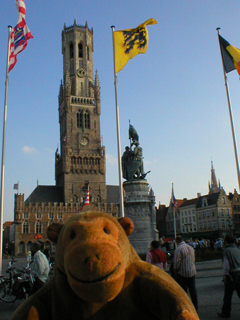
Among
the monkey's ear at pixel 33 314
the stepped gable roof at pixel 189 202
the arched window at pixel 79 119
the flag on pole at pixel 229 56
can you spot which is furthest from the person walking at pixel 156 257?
the stepped gable roof at pixel 189 202

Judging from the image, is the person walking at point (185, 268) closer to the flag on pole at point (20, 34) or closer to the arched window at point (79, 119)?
the flag on pole at point (20, 34)

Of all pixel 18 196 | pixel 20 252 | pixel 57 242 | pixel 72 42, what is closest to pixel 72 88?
pixel 72 42

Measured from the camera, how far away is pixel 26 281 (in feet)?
29.0

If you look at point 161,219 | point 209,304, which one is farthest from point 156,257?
point 161,219

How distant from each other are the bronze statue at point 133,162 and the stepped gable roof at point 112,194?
44.9 metres

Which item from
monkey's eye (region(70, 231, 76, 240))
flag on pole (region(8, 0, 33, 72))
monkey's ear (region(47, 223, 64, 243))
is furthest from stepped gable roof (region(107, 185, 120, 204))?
monkey's eye (region(70, 231, 76, 240))

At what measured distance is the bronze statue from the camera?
59.6ft

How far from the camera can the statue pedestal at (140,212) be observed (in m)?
17.2

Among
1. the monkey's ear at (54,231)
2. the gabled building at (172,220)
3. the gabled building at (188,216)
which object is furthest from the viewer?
the gabled building at (172,220)

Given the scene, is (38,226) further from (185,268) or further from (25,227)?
(185,268)

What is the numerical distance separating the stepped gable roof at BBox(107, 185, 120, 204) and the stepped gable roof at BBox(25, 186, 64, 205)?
9.75m

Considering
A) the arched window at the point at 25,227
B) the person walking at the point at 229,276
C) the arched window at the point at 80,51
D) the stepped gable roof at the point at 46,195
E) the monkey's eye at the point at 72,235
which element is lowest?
the person walking at the point at 229,276

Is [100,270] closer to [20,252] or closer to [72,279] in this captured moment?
[72,279]

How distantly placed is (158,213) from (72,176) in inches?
1070
